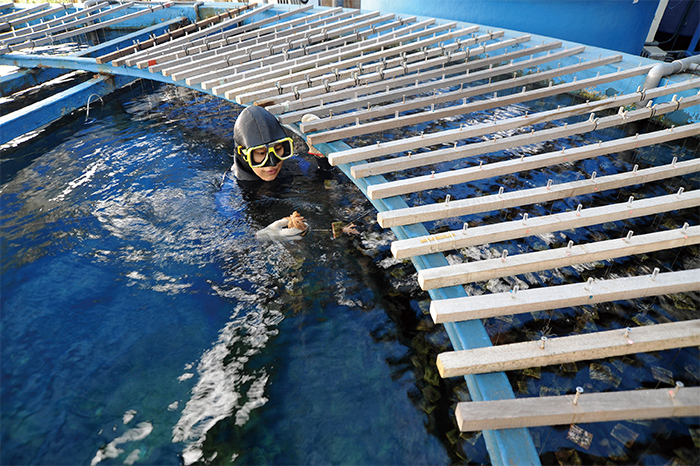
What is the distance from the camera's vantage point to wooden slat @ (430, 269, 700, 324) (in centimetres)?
261

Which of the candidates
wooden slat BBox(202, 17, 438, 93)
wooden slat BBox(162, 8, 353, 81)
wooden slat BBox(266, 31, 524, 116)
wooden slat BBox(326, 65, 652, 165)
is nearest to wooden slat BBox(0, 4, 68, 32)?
wooden slat BBox(162, 8, 353, 81)

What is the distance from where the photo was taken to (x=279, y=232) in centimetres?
465

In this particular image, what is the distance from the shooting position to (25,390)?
3156 millimetres

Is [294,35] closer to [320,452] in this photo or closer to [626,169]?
[626,169]

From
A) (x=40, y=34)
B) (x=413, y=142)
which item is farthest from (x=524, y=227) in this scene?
(x=40, y=34)

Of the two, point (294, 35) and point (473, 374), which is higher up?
point (294, 35)

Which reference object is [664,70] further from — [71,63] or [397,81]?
[71,63]

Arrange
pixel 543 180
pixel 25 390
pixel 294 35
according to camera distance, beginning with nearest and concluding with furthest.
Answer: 1. pixel 25 390
2. pixel 543 180
3. pixel 294 35

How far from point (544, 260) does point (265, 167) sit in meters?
3.44

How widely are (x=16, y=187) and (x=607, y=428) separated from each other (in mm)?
7663

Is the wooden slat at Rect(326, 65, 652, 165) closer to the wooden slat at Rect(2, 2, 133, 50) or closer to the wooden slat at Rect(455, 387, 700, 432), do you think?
→ the wooden slat at Rect(455, 387, 700, 432)

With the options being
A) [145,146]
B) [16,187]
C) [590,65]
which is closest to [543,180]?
[590,65]

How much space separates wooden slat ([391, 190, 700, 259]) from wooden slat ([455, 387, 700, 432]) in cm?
126

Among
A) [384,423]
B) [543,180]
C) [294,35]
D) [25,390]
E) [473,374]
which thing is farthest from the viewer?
[294,35]
